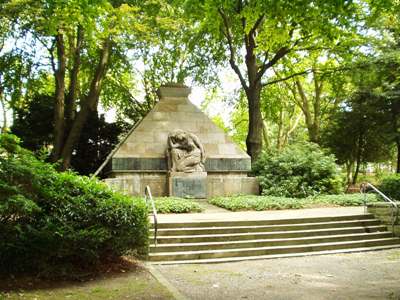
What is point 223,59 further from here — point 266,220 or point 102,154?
point 266,220

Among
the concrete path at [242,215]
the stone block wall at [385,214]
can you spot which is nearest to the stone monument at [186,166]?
the concrete path at [242,215]

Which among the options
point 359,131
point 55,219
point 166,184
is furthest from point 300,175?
point 55,219

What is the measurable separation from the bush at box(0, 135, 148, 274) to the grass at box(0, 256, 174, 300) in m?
0.28

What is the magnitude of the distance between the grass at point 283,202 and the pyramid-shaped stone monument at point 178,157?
4.64ft

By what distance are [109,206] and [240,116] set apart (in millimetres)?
29944

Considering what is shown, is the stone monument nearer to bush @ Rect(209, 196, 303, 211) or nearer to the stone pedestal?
the stone pedestal

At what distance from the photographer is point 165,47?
2634cm

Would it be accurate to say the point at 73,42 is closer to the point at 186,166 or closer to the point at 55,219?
the point at 186,166

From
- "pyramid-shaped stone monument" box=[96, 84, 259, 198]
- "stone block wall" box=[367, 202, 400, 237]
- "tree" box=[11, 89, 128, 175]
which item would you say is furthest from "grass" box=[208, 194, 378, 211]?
"tree" box=[11, 89, 128, 175]

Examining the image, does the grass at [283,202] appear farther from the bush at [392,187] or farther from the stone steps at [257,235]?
the stone steps at [257,235]

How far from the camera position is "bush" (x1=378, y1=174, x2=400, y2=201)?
15.6 m

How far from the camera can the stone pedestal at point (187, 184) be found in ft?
52.0

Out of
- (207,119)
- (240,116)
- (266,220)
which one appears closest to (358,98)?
(207,119)

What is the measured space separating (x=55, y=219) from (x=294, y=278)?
13.3 ft
